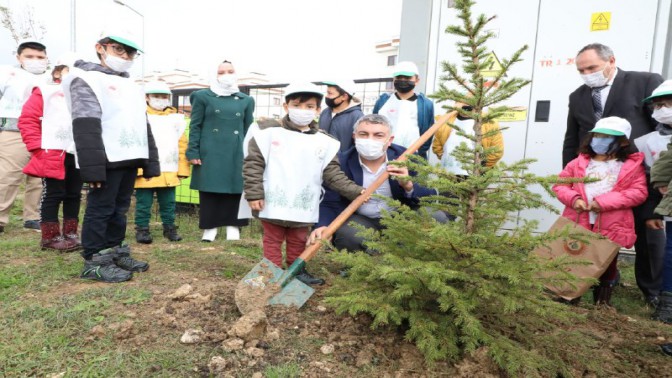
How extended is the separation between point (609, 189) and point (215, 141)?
11.2 ft

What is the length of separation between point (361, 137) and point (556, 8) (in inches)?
122

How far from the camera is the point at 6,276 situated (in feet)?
10.2

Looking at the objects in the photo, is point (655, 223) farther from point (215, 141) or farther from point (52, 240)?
point (52, 240)

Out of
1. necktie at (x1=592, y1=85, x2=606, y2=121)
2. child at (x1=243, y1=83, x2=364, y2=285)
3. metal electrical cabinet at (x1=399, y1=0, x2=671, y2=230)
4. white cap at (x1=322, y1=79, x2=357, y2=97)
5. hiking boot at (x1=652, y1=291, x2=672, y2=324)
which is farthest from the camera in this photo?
metal electrical cabinet at (x1=399, y1=0, x2=671, y2=230)

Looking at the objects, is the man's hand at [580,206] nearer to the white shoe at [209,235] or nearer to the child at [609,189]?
the child at [609,189]

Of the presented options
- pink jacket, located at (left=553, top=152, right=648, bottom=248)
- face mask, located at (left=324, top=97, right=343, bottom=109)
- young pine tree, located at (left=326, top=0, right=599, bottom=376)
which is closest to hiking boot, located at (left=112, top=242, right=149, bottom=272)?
young pine tree, located at (left=326, top=0, right=599, bottom=376)

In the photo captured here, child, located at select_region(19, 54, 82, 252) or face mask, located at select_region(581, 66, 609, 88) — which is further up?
face mask, located at select_region(581, 66, 609, 88)

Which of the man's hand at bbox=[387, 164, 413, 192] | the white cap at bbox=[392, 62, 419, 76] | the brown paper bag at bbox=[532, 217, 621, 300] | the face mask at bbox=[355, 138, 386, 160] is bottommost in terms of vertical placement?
the brown paper bag at bbox=[532, 217, 621, 300]

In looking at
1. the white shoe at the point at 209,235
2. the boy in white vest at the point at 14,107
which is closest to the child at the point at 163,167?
the white shoe at the point at 209,235

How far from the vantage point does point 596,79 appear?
3605mm

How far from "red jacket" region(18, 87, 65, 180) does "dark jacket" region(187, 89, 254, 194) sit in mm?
1100

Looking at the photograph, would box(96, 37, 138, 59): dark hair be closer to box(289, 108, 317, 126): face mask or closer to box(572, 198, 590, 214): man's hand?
box(289, 108, 317, 126): face mask

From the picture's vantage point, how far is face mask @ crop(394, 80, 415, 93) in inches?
166

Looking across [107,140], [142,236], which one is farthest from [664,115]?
[142,236]
